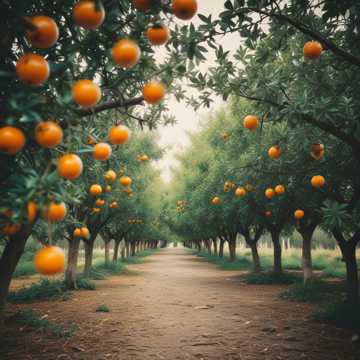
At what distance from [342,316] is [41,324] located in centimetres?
646

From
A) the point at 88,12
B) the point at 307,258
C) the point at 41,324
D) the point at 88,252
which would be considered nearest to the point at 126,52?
the point at 88,12

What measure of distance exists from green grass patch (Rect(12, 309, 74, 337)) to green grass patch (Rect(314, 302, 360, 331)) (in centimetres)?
552

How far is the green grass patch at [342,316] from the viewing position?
6410 mm

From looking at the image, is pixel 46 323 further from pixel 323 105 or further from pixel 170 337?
pixel 323 105

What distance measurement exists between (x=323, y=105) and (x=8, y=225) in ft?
12.9

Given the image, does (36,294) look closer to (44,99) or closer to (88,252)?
(88,252)

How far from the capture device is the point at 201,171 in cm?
2139

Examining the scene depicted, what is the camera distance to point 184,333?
633 centimetres

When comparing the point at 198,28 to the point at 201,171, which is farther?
the point at 201,171

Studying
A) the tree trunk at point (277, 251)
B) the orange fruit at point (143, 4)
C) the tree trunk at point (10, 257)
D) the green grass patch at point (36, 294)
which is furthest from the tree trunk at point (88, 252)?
the orange fruit at point (143, 4)

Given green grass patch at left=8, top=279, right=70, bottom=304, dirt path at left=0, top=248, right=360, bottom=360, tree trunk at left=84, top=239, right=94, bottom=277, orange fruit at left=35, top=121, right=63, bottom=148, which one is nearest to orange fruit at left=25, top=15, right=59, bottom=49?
orange fruit at left=35, top=121, right=63, bottom=148

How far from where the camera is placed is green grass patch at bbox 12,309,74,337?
6.21m

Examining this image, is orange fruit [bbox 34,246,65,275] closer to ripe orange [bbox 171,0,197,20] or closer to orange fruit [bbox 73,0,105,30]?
orange fruit [bbox 73,0,105,30]

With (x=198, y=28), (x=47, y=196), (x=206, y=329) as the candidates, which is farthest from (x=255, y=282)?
(x=47, y=196)
